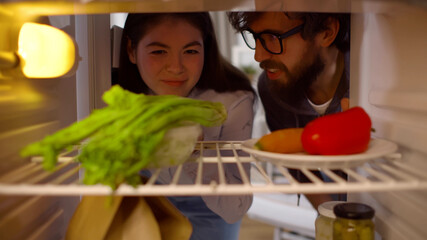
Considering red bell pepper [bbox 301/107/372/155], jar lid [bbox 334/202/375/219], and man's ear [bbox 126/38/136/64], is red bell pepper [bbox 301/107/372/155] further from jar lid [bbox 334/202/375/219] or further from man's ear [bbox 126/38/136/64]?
man's ear [bbox 126/38/136/64]

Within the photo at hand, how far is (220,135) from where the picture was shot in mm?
1170

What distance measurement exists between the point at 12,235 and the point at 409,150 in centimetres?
91

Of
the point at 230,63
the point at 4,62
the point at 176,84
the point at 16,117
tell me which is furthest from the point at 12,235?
the point at 230,63

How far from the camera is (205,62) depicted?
1143 mm

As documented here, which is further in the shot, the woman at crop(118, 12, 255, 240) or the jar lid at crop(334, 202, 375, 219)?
the woman at crop(118, 12, 255, 240)

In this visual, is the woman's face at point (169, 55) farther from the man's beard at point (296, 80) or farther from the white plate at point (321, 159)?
the white plate at point (321, 159)

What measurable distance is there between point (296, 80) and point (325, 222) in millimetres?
444

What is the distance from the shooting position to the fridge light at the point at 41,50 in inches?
29.5

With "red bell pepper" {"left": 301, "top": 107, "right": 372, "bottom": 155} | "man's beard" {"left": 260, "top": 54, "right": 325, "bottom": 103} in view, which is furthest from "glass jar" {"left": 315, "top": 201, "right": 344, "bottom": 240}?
"man's beard" {"left": 260, "top": 54, "right": 325, "bottom": 103}

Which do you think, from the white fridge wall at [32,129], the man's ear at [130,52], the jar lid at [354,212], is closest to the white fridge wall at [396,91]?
the jar lid at [354,212]

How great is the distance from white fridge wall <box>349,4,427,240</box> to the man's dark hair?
0.03m

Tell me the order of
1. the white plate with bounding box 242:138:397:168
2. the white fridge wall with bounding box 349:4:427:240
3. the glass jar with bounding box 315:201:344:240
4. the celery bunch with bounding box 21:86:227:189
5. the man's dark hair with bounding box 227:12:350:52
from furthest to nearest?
1. the man's dark hair with bounding box 227:12:350:52
2. the glass jar with bounding box 315:201:344:240
3. the white fridge wall with bounding box 349:4:427:240
4. the white plate with bounding box 242:138:397:168
5. the celery bunch with bounding box 21:86:227:189

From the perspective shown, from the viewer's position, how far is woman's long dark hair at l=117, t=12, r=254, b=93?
3.63 feet

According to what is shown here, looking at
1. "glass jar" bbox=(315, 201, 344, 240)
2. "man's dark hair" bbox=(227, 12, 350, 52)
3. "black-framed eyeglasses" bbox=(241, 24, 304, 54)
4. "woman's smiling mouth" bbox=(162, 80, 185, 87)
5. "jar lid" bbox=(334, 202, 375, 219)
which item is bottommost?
"glass jar" bbox=(315, 201, 344, 240)
